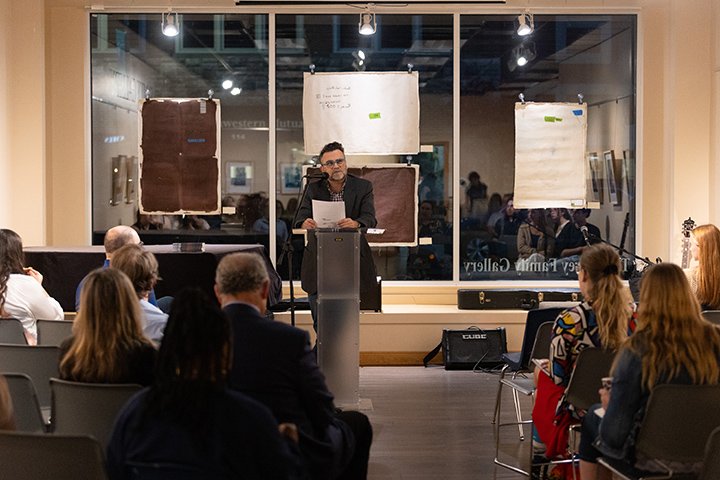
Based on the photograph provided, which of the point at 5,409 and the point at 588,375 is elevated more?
the point at 5,409

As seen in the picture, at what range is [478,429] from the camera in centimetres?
632

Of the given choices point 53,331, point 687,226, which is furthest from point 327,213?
point 687,226

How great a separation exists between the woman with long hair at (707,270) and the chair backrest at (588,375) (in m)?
1.60

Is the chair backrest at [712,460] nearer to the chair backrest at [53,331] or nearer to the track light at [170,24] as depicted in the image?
the chair backrest at [53,331]

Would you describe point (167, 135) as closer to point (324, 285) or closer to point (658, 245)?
point (324, 285)

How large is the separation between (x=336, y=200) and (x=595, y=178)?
3.43 metres

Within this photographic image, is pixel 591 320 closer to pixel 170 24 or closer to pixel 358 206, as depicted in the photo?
pixel 358 206

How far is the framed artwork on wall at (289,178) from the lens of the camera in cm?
928

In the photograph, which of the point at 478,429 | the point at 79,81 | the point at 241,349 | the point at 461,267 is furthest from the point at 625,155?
the point at 241,349

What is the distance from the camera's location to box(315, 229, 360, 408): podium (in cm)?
633

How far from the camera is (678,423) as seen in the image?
3494 millimetres

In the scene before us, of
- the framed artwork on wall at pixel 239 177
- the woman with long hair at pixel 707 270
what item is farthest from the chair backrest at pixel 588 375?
the framed artwork on wall at pixel 239 177

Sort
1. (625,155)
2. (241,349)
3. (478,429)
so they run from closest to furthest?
(241,349)
(478,429)
(625,155)

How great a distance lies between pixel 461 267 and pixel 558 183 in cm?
120
